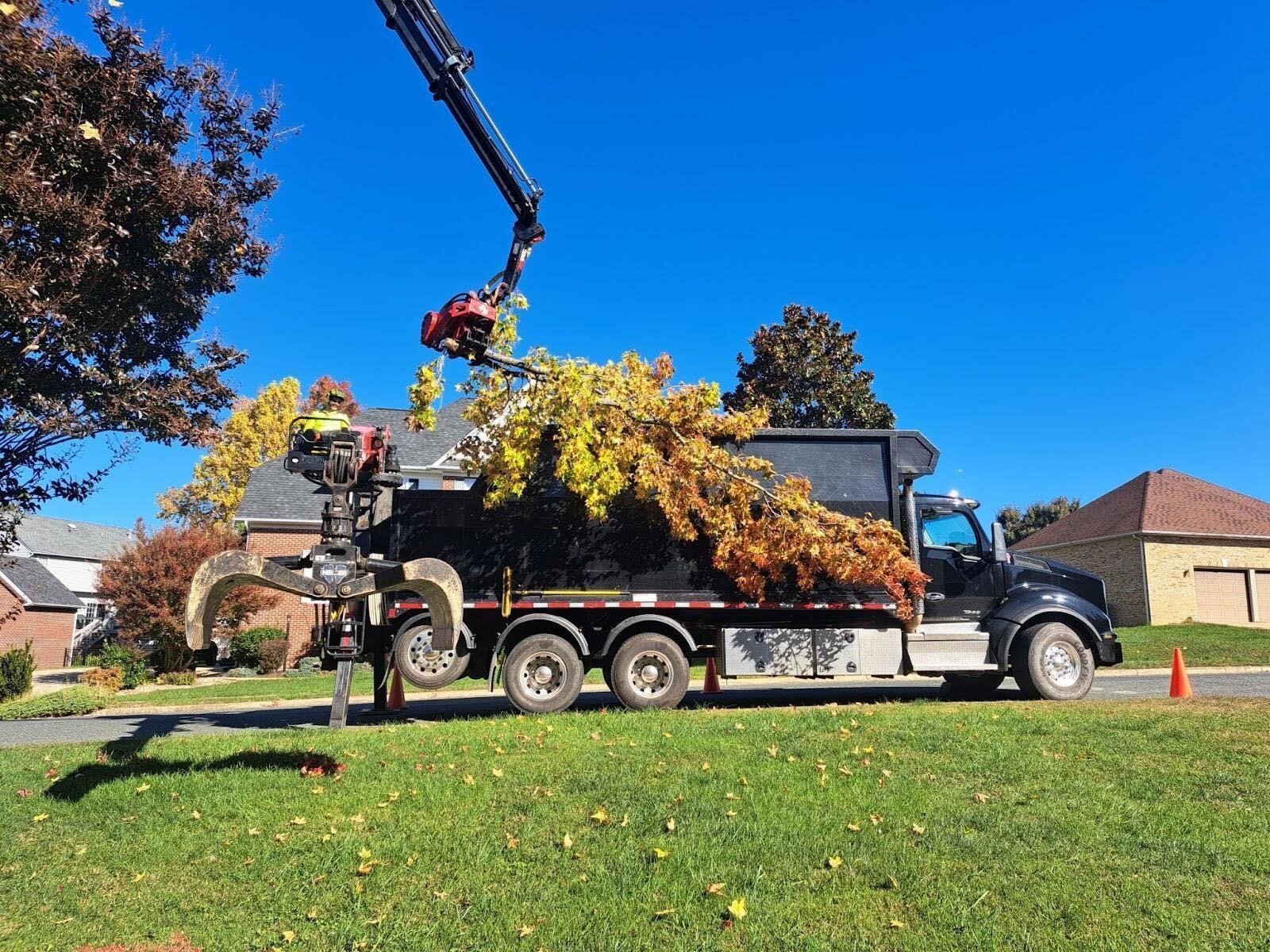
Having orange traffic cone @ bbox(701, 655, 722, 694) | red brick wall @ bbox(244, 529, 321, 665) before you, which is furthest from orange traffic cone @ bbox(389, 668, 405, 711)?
red brick wall @ bbox(244, 529, 321, 665)

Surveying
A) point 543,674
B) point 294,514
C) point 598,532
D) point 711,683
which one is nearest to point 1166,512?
point 711,683

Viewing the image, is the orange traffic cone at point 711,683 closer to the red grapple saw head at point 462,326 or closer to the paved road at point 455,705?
the paved road at point 455,705

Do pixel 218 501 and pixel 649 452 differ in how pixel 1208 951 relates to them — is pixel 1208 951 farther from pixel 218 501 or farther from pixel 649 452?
pixel 218 501

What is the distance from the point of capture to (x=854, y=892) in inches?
170

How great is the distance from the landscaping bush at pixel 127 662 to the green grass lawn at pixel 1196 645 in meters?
22.0

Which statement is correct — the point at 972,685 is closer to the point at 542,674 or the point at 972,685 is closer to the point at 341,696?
the point at 542,674

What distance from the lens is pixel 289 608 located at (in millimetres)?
25000

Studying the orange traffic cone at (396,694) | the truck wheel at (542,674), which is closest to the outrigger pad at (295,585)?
the truck wheel at (542,674)

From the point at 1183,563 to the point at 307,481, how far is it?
2895 cm

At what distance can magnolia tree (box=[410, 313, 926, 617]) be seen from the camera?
10.4 meters

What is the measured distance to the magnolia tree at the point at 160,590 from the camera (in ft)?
66.7

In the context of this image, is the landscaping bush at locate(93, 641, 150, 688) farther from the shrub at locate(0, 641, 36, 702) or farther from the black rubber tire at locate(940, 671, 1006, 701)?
the black rubber tire at locate(940, 671, 1006, 701)

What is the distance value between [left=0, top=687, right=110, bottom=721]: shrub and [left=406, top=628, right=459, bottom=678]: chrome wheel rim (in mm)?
7607

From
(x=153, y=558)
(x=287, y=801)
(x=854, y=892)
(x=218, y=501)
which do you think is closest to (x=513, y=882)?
(x=854, y=892)
